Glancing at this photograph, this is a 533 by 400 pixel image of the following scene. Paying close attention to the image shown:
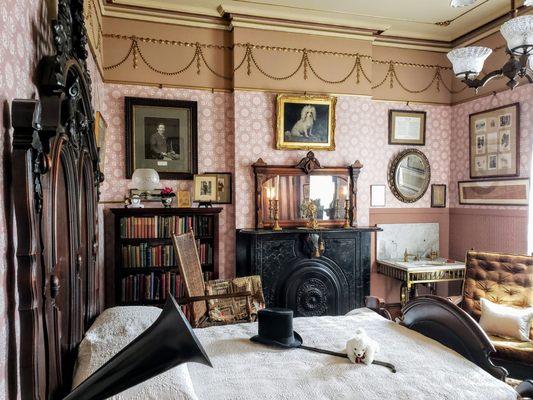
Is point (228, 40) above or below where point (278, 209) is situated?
above

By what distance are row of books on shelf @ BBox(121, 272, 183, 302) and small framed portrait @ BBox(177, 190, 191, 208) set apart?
0.75 meters

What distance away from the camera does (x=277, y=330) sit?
94.0 inches

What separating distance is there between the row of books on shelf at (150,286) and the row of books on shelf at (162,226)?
436 millimetres

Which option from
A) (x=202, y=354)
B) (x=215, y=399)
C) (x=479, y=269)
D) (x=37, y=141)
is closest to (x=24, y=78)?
(x=37, y=141)

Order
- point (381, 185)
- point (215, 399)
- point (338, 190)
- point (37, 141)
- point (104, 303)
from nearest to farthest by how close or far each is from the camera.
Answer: point (37, 141) → point (215, 399) → point (104, 303) → point (338, 190) → point (381, 185)

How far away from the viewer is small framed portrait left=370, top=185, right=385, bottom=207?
503cm

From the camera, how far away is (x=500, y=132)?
14.8 ft

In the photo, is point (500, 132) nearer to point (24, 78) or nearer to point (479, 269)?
point (479, 269)

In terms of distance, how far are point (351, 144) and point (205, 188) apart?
187 centimetres

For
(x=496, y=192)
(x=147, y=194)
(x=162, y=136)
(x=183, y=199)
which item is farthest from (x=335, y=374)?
(x=496, y=192)

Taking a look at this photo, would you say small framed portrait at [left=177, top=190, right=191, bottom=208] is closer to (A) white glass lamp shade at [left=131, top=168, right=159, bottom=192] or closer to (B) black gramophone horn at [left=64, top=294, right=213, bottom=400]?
(A) white glass lamp shade at [left=131, top=168, right=159, bottom=192]

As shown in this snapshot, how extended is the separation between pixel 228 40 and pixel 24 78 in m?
3.51

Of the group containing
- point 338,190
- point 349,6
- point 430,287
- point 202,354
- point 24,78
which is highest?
point 349,6

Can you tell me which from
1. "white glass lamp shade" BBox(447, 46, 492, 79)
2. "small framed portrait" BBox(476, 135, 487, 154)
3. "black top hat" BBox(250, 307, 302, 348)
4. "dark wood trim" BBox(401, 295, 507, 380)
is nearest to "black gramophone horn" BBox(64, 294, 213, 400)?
"black top hat" BBox(250, 307, 302, 348)
